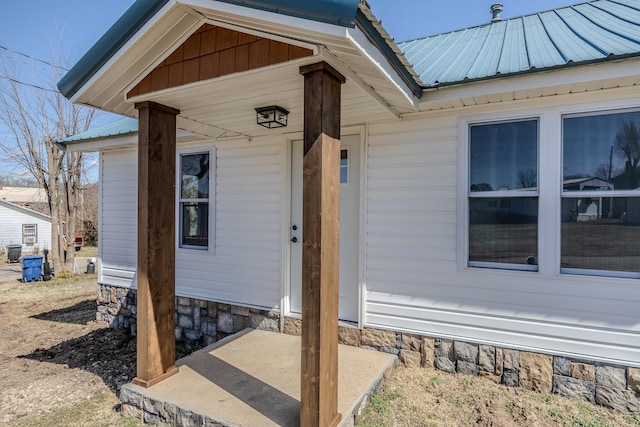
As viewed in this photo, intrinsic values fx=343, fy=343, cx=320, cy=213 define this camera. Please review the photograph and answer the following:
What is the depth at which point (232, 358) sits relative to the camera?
3.42 metres

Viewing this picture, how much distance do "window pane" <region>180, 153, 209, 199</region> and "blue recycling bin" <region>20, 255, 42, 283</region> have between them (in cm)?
776

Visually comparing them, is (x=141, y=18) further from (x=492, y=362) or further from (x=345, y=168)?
(x=492, y=362)

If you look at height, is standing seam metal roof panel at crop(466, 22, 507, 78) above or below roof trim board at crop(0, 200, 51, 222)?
above

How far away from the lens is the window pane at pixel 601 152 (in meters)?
2.77

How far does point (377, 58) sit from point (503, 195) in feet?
6.03

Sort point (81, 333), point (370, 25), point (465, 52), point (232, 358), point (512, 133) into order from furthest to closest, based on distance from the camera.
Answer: point (81, 333)
point (465, 52)
point (232, 358)
point (512, 133)
point (370, 25)

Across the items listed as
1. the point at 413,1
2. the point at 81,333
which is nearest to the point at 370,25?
the point at 413,1

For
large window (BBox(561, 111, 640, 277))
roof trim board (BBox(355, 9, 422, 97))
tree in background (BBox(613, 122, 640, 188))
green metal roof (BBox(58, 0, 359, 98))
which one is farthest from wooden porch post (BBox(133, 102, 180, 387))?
tree in background (BBox(613, 122, 640, 188))

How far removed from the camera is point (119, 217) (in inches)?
230

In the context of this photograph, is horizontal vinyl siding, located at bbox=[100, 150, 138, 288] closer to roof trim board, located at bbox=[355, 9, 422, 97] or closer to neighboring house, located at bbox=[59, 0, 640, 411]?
neighboring house, located at bbox=[59, 0, 640, 411]

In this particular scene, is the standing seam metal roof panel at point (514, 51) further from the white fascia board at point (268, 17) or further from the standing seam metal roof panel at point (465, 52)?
the white fascia board at point (268, 17)

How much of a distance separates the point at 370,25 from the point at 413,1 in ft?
14.2

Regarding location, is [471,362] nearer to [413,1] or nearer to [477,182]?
[477,182]

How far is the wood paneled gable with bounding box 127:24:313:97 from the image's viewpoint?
2205 mm
